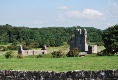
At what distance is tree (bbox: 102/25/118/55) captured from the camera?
66938 millimetres

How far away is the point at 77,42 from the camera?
85312 mm

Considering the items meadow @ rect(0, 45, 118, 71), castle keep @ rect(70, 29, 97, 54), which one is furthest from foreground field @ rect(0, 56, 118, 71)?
castle keep @ rect(70, 29, 97, 54)

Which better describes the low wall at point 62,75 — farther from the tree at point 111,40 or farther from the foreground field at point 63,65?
the tree at point 111,40

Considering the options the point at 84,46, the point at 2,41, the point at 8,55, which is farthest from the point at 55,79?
the point at 2,41

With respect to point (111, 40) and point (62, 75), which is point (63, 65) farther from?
point (111, 40)

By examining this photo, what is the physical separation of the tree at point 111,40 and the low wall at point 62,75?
57685mm

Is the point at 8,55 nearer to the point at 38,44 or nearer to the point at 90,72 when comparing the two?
the point at 90,72

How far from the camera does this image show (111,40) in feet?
221

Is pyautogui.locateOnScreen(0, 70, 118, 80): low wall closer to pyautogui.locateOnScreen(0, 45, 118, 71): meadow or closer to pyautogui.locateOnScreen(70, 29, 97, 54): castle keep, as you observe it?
pyautogui.locateOnScreen(0, 45, 118, 71): meadow

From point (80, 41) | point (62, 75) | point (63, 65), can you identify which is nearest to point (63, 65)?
point (63, 65)

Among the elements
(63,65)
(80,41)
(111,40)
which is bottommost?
(63,65)

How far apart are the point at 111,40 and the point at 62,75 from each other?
59216 millimetres

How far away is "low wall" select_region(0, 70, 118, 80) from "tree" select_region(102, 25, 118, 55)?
57685 mm

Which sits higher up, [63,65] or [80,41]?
[80,41]
